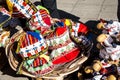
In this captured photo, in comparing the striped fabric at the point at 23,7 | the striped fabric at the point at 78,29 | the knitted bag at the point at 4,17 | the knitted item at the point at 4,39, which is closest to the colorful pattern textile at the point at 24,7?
the striped fabric at the point at 23,7

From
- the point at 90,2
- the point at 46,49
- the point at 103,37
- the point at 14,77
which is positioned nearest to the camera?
the point at 103,37

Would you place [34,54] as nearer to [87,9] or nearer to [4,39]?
→ [4,39]

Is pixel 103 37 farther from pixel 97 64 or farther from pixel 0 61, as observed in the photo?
pixel 0 61

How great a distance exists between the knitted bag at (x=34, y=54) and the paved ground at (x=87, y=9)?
139cm

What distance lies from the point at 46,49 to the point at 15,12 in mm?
536

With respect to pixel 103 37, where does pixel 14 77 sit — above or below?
below

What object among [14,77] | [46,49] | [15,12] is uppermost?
[15,12]

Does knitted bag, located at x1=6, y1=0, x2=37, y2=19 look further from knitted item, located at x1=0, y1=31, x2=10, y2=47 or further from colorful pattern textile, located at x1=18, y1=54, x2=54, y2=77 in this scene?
colorful pattern textile, located at x1=18, y1=54, x2=54, y2=77

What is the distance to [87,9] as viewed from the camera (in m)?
3.95

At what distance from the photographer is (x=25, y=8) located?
2.65 metres

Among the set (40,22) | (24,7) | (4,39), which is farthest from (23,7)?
(4,39)

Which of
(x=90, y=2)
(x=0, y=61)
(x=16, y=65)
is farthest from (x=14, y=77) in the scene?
(x=90, y=2)

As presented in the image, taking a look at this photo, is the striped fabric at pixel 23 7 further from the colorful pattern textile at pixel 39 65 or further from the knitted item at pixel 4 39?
the colorful pattern textile at pixel 39 65

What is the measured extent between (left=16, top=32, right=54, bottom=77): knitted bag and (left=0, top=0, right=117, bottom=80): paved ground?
1394mm
